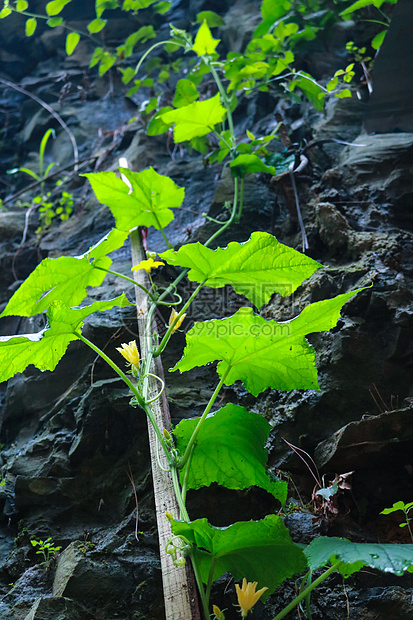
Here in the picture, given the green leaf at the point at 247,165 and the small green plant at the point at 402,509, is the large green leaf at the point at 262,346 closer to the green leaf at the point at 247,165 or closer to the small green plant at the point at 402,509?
the small green plant at the point at 402,509

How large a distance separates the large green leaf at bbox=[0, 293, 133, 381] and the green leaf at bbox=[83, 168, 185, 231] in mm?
417

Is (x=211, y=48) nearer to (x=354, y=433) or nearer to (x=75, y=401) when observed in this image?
(x=75, y=401)

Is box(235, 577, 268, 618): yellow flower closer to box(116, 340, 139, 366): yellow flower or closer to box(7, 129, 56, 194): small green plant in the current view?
box(116, 340, 139, 366): yellow flower

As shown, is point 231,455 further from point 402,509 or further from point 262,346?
point 402,509

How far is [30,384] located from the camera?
198 cm

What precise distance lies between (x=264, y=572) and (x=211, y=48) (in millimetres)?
2242

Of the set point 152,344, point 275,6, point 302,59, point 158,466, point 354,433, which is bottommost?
point 354,433

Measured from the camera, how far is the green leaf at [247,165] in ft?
6.58

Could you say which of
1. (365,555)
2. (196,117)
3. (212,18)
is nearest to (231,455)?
(365,555)

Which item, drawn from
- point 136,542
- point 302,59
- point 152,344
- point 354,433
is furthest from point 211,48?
point 136,542

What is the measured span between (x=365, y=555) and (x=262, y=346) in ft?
1.43

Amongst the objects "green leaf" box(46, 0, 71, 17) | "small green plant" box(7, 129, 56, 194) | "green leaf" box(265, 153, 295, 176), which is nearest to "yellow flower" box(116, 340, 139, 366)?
"green leaf" box(265, 153, 295, 176)

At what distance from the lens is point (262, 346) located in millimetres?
1057

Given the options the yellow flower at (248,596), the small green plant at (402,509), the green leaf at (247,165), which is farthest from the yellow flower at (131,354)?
the green leaf at (247,165)
